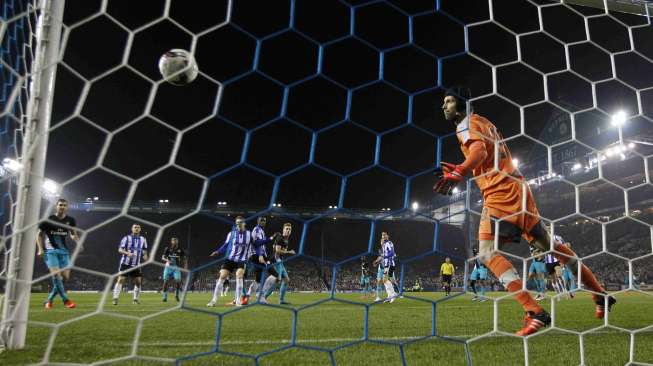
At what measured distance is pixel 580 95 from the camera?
24500 millimetres

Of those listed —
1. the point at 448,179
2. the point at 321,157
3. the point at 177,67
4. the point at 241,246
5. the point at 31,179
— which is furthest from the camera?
the point at 321,157


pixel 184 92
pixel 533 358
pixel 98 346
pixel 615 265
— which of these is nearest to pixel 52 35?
pixel 98 346

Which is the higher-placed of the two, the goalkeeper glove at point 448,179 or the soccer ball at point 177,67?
the soccer ball at point 177,67

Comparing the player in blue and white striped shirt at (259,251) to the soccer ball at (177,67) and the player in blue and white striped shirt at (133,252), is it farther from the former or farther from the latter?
the soccer ball at (177,67)

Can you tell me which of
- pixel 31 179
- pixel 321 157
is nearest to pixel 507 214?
pixel 31 179

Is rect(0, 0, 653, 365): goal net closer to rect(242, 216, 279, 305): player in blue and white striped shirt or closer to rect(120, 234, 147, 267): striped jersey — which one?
rect(120, 234, 147, 267): striped jersey

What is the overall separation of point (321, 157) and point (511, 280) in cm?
1227

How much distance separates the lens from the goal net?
2.29 meters

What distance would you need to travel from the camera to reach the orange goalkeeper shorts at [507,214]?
2836 mm

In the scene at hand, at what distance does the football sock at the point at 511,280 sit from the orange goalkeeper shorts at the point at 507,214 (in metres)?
0.16

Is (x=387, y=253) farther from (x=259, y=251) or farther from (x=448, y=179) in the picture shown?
(x=448, y=179)

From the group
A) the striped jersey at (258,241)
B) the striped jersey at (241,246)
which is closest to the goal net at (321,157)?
the striped jersey at (241,246)

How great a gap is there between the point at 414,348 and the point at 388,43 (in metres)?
3.47

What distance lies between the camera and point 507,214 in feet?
9.27
